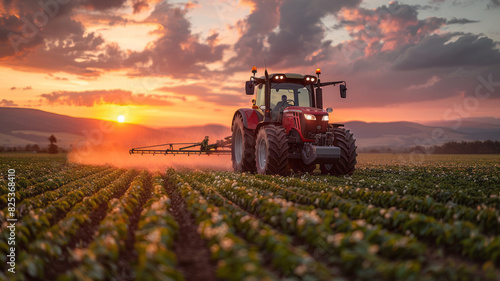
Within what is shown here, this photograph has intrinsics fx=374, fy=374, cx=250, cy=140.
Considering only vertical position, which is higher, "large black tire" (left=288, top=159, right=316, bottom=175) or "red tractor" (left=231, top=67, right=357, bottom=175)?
"red tractor" (left=231, top=67, right=357, bottom=175)

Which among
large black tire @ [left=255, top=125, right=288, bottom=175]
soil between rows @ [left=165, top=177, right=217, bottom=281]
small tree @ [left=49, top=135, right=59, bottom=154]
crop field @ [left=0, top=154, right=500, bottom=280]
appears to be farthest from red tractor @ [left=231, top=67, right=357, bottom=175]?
small tree @ [left=49, top=135, right=59, bottom=154]

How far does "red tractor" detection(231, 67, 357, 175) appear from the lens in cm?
1299

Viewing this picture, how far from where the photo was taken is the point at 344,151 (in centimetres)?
1368

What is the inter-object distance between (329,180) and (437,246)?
22.4 feet

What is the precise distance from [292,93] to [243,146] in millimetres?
2912

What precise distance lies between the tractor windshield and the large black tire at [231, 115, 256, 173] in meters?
1.57

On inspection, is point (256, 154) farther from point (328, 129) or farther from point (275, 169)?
point (328, 129)

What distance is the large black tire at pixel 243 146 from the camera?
1523cm

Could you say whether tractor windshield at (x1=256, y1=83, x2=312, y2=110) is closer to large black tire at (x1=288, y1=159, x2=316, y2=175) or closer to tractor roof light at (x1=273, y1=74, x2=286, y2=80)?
tractor roof light at (x1=273, y1=74, x2=286, y2=80)

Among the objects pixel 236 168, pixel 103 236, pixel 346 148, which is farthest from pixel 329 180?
pixel 103 236

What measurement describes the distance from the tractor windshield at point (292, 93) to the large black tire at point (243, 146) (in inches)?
61.6

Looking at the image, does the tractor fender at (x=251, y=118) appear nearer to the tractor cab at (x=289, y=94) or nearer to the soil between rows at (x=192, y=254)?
the tractor cab at (x=289, y=94)

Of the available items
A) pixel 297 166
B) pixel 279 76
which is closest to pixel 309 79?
pixel 279 76

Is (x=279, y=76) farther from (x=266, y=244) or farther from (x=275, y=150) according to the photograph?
(x=266, y=244)
